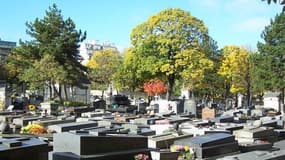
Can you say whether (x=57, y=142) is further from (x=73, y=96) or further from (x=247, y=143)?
(x=73, y=96)

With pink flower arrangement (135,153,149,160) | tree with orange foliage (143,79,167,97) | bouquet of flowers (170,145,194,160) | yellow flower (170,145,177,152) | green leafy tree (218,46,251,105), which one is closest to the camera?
pink flower arrangement (135,153,149,160)

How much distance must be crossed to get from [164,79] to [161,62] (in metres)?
6.56

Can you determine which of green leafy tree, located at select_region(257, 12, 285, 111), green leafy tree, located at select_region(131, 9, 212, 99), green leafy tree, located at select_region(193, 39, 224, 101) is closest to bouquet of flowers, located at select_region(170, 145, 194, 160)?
green leafy tree, located at select_region(131, 9, 212, 99)

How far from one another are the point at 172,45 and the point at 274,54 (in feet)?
33.8

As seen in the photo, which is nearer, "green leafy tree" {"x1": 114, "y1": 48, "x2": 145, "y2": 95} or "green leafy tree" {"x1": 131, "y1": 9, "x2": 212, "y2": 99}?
"green leafy tree" {"x1": 131, "y1": 9, "x2": 212, "y2": 99}

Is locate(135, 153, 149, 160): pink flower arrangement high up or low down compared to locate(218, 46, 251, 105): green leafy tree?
down

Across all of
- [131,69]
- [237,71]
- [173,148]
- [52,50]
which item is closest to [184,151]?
[173,148]

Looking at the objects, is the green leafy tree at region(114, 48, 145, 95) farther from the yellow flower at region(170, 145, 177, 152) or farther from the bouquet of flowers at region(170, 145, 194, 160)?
the bouquet of flowers at region(170, 145, 194, 160)

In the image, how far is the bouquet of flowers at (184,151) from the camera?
11.9 metres

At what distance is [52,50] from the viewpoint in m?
37.9

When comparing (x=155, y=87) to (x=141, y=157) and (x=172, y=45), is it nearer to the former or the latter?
(x=172, y=45)

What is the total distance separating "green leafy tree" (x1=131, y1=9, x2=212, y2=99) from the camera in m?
40.1

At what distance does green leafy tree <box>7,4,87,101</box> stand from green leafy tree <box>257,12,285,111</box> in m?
17.8

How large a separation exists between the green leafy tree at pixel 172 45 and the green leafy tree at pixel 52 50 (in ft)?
19.7
